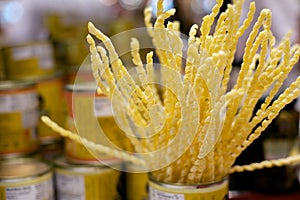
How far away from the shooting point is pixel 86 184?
0.97m

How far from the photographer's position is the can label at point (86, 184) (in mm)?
972

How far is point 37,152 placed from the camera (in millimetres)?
1112

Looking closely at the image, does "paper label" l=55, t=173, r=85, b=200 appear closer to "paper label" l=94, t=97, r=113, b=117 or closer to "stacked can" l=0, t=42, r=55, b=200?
"stacked can" l=0, t=42, r=55, b=200

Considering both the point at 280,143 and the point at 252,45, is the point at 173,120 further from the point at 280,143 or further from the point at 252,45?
the point at 280,143

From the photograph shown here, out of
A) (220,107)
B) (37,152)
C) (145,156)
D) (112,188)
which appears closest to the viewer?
(220,107)

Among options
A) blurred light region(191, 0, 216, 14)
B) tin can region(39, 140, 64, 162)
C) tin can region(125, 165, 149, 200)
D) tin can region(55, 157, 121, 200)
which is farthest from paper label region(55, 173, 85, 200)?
blurred light region(191, 0, 216, 14)

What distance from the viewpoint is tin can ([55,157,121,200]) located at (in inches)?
38.3

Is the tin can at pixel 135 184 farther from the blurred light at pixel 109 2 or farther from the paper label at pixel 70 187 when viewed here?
the blurred light at pixel 109 2

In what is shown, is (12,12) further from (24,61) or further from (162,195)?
(162,195)

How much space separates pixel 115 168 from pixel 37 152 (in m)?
0.22

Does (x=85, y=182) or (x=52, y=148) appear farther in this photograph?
(x=52, y=148)

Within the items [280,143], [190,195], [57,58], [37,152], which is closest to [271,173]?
[280,143]

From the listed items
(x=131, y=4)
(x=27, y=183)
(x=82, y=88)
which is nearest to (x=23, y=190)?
(x=27, y=183)

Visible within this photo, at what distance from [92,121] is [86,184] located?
127mm
